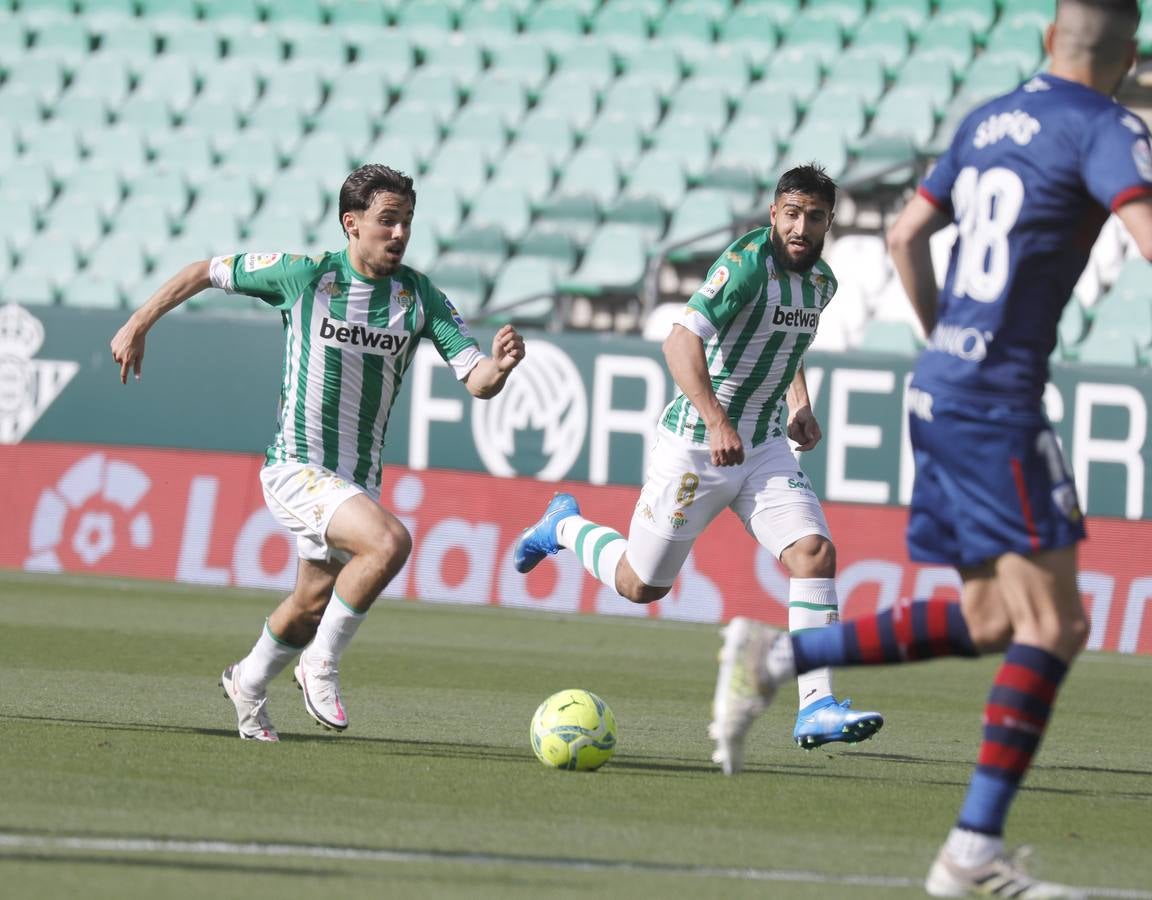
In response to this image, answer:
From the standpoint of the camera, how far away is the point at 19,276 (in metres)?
18.6

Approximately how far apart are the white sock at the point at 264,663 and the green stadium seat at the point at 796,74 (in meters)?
12.7

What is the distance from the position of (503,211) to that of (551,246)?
0.87 m

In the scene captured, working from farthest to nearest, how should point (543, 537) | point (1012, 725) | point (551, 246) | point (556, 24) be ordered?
point (556, 24) < point (551, 246) < point (543, 537) < point (1012, 725)

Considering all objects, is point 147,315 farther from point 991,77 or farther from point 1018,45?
point 1018,45

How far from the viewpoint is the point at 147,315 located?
7266 mm

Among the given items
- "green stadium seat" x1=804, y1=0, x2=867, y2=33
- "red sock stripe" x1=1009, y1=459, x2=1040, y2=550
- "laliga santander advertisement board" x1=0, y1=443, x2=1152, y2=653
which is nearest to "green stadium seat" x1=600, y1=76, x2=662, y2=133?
"green stadium seat" x1=804, y1=0, x2=867, y2=33

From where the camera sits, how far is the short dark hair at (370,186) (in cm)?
736

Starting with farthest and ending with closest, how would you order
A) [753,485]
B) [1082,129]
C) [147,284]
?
[147,284], [753,485], [1082,129]

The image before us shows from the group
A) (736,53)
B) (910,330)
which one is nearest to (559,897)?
(910,330)

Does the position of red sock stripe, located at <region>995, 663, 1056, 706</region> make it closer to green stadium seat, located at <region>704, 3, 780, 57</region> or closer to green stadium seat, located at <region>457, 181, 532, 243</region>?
green stadium seat, located at <region>457, 181, 532, 243</region>

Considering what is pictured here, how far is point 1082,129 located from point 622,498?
966 cm

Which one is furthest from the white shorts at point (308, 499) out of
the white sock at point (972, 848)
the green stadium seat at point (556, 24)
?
the green stadium seat at point (556, 24)

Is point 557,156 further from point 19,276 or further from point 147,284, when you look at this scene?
point 19,276

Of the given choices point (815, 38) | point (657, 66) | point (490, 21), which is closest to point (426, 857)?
point (657, 66)
